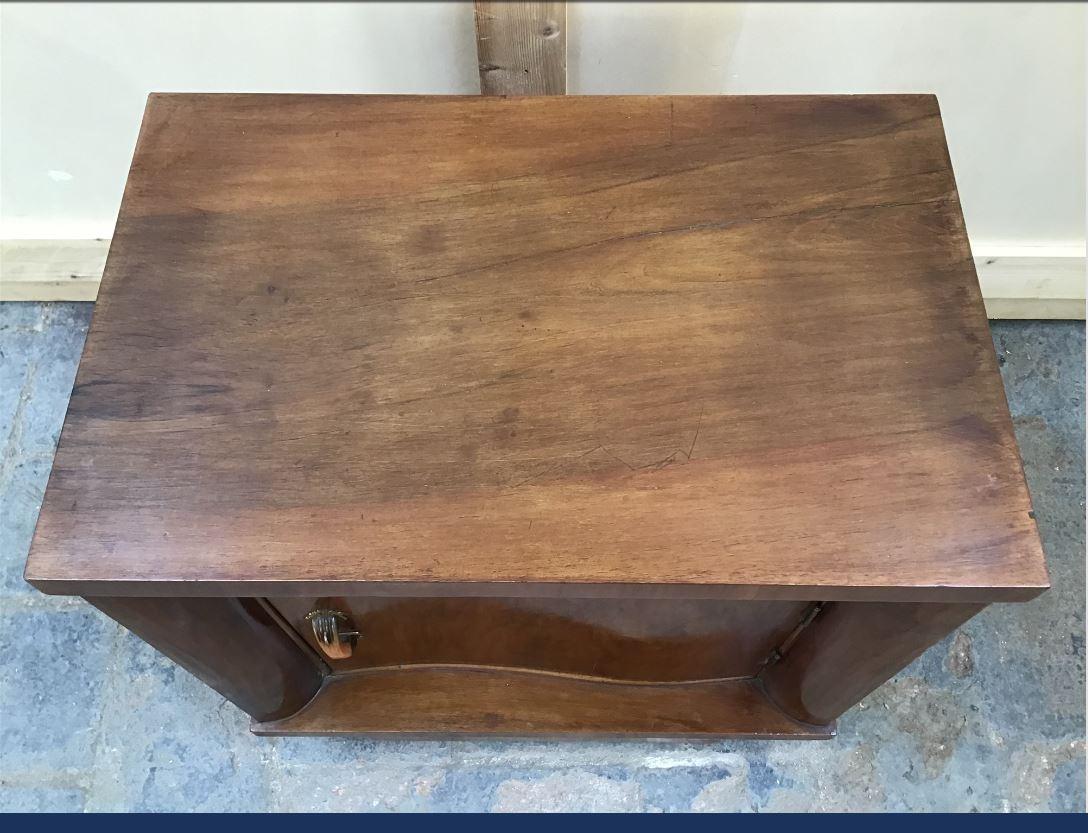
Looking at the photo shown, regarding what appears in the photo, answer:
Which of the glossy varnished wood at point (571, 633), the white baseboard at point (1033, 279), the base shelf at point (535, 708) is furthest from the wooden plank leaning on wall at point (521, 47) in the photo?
the white baseboard at point (1033, 279)

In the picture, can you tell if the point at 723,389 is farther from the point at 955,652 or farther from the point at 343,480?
the point at 955,652

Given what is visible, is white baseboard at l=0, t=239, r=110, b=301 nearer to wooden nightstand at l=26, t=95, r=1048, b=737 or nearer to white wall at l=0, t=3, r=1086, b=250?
white wall at l=0, t=3, r=1086, b=250

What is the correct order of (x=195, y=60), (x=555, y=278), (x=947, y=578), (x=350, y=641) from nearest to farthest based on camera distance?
(x=947, y=578) → (x=555, y=278) → (x=350, y=641) → (x=195, y=60)

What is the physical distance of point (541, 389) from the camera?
0.69 m

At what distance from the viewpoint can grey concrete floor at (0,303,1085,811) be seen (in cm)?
107

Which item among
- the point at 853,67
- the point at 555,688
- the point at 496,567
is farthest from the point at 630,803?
the point at 853,67

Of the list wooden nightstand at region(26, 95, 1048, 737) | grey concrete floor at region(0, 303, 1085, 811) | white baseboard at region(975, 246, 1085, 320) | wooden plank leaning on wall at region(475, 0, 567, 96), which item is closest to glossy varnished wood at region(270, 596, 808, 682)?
wooden nightstand at region(26, 95, 1048, 737)

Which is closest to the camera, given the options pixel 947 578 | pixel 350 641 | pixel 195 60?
pixel 947 578

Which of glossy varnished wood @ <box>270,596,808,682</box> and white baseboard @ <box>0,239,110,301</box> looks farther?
white baseboard @ <box>0,239,110,301</box>

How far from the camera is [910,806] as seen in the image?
1067 millimetres

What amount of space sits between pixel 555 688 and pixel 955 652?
0.54 meters

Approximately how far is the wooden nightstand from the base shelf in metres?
0.12

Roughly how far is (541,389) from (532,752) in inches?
23.2

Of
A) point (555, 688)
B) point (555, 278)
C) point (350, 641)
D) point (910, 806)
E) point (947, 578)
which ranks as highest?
point (555, 278)
